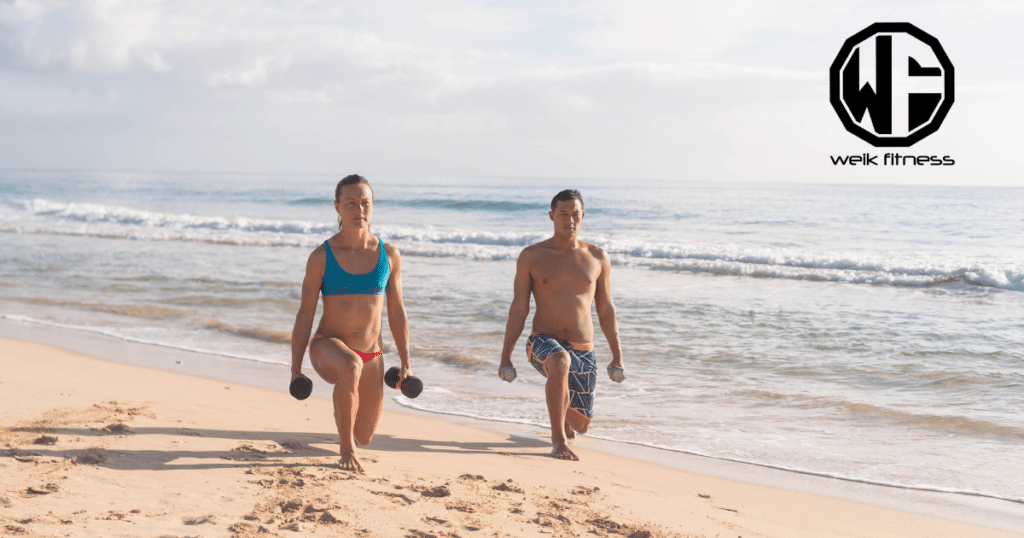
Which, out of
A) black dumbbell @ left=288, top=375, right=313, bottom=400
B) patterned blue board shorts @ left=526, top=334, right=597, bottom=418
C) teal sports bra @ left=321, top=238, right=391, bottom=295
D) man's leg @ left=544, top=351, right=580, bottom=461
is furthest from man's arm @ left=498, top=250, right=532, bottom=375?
black dumbbell @ left=288, top=375, right=313, bottom=400

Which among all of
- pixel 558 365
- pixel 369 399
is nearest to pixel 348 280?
pixel 369 399

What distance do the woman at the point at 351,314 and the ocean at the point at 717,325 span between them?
1723 mm

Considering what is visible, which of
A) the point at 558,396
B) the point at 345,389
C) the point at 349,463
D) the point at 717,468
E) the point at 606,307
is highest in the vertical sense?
the point at 606,307

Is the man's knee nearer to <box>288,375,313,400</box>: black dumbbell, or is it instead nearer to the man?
the man

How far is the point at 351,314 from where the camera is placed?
4367 mm

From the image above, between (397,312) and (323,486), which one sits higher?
(397,312)

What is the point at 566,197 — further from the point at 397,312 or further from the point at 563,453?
the point at 563,453

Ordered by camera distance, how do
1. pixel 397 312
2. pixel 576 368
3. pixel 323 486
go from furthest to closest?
1. pixel 576 368
2. pixel 397 312
3. pixel 323 486

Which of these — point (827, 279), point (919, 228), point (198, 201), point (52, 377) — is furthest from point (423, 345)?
point (198, 201)

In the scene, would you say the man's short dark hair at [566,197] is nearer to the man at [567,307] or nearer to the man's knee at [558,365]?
the man at [567,307]

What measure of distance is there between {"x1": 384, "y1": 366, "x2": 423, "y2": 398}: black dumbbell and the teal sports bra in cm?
49

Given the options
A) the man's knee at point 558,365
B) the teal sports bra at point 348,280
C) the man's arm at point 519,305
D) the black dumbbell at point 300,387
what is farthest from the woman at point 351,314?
the man's knee at point 558,365

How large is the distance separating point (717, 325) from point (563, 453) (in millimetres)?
5632

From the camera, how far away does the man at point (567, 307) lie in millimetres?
5020
